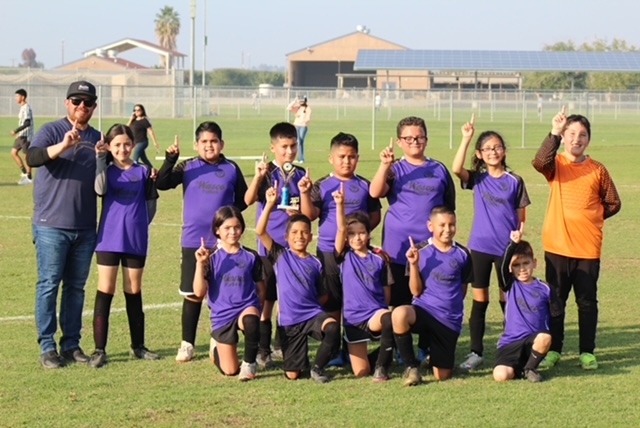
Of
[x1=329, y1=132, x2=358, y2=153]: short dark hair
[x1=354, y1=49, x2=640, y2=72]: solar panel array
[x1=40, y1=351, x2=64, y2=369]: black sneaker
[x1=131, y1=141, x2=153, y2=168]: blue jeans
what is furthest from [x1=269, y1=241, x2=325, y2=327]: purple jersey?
[x1=354, y1=49, x2=640, y2=72]: solar panel array

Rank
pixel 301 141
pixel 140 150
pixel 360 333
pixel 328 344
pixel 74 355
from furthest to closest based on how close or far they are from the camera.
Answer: pixel 301 141
pixel 140 150
pixel 74 355
pixel 360 333
pixel 328 344

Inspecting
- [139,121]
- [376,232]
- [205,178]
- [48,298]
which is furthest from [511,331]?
[139,121]

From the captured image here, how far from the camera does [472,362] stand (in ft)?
24.1

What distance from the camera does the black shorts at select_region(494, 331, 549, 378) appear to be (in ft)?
23.1

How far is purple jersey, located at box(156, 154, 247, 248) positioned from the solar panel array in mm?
52947

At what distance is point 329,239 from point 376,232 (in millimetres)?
6998

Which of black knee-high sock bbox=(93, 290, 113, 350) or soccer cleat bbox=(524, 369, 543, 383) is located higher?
black knee-high sock bbox=(93, 290, 113, 350)

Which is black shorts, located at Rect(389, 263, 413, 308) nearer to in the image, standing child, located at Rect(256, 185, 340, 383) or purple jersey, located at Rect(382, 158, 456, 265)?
purple jersey, located at Rect(382, 158, 456, 265)

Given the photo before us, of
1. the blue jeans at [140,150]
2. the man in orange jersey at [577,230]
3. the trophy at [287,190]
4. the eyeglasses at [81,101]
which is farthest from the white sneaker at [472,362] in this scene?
the blue jeans at [140,150]

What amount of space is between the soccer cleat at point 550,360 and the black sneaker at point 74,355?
328 cm

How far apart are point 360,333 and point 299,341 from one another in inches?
17.0

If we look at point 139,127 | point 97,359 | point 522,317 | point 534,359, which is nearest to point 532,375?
point 534,359

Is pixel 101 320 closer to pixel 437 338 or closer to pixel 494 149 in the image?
pixel 437 338

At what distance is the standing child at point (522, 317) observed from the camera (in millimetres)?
6996
